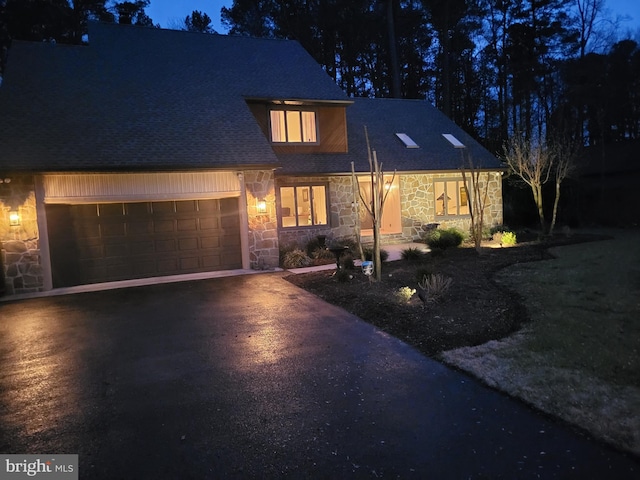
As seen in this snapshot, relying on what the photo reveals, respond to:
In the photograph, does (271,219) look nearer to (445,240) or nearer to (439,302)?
(445,240)

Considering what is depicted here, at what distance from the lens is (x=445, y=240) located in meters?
13.3

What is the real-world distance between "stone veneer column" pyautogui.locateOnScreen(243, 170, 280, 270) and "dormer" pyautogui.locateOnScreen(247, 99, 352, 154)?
267cm

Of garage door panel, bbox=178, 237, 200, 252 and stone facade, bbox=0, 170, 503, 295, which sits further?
garage door panel, bbox=178, 237, 200, 252

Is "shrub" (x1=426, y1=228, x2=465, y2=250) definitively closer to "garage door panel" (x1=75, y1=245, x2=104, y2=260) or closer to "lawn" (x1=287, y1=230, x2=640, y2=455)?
"lawn" (x1=287, y1=230, x2=640, y2=455)

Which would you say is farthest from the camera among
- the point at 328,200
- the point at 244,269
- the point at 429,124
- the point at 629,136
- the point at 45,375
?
the point at 629,136

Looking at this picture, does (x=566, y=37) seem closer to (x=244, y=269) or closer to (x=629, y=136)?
(x=629, y=136)

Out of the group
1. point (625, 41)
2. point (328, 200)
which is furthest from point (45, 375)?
point (625, 41)

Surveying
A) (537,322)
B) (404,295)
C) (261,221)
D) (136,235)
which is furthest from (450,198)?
(537,322)

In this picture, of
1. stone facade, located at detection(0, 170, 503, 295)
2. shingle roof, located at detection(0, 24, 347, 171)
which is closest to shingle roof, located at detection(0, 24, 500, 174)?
shingle roof, located at detection(0, 24, 347, 171)

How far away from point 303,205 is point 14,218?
7873 millimetres

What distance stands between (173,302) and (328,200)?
726 centimetres

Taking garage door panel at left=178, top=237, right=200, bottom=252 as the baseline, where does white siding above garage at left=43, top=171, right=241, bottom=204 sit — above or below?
above

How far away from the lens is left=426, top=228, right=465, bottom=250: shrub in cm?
1322

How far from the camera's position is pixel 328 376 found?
4852 millimetres
